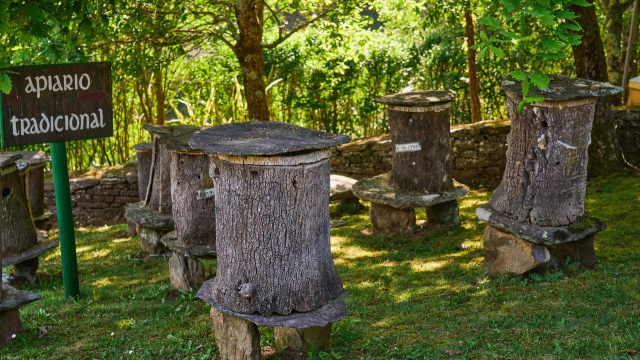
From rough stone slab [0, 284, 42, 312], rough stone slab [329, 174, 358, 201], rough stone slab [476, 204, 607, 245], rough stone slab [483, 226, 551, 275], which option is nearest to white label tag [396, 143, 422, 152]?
rough stone slab [329, 174, 358, 201]

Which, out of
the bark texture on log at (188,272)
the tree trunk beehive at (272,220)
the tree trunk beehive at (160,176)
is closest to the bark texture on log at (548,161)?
the tree trunk beehive at (272,220)

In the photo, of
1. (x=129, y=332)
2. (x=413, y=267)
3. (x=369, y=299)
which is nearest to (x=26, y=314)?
(x=129, y=332)

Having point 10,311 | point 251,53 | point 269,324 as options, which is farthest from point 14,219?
point 269,324

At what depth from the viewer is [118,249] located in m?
8.75

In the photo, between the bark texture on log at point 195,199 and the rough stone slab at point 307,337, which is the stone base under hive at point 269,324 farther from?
the bark texture on log at point 195,199

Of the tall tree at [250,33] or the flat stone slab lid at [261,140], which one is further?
the tall tree at [250,33]

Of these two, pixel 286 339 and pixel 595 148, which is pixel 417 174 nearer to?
pixel 595 148

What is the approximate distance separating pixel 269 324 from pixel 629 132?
24.4 ft

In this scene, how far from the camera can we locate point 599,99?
9055mm

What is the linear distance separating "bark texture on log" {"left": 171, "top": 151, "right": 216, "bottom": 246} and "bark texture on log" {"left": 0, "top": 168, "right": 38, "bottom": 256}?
6.10ft

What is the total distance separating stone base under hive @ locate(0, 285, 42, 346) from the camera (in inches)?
205

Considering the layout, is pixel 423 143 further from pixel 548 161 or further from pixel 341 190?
pixel 548 161

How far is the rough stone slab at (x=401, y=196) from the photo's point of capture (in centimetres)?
793

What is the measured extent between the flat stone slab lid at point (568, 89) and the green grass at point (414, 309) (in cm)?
150
